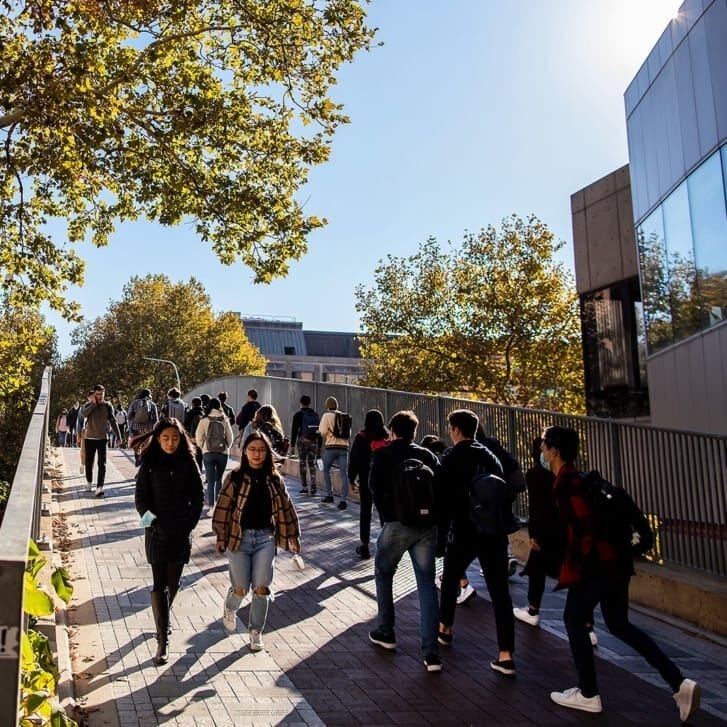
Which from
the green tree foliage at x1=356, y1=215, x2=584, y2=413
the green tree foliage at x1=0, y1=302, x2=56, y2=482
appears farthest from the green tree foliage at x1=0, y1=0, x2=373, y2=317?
the green tree foliage at x1=356, y1=215, x2=584, y2=413

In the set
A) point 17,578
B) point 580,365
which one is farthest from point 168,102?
point 580,365

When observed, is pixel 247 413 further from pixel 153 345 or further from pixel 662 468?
pixel 153 345

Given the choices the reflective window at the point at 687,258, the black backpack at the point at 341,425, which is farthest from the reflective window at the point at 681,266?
the black backpack at the point at 341,425

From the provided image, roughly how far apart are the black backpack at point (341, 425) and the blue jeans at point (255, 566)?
6.26 metres

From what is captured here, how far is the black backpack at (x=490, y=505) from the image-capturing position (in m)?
5.83

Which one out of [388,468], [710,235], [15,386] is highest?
[710,235]

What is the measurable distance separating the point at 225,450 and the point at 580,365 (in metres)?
26.0

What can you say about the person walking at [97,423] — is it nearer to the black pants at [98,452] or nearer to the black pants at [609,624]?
the black pants at [98,452]

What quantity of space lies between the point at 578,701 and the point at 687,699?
2.08 ft

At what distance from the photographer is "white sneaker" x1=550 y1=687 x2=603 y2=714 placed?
5.22m

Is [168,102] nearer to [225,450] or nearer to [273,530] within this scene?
[225,450]

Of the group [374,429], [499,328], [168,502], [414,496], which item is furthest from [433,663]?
[499,328]

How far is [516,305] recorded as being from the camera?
34.9 meters

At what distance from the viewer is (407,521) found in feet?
19.6
